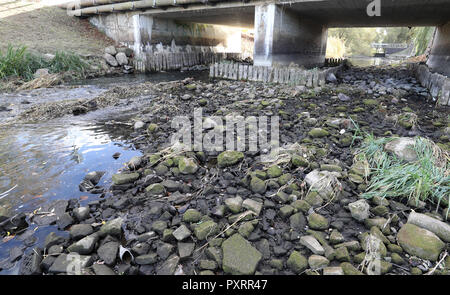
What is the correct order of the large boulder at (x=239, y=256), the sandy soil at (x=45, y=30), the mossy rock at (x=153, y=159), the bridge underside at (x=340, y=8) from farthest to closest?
the sandy soil at (x=45, y=30), the bridge underside at (x=340, y=8), the mossy rock at (x=153, y=159), the large boulder at (x=239, y=256)

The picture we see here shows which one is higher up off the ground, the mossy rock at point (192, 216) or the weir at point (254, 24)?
the weir at point (254, 24)

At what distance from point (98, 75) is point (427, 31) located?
25.5m

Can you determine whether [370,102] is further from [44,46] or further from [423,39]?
[423,39]

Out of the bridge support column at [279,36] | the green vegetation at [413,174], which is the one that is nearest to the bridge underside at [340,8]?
the bridge support column at [279,36]

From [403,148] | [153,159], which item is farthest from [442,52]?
[153,159]

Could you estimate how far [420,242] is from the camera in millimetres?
2223

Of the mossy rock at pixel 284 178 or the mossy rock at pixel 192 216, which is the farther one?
the mossy rock at pixel 284 178

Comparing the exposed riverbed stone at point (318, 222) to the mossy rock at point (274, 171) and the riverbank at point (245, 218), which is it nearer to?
the riverbank at point (245, 218)

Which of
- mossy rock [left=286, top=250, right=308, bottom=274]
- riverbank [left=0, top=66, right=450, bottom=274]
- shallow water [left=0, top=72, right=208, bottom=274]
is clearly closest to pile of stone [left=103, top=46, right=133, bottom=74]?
shallow water [left=0, top=72, right=208, bottom=274]

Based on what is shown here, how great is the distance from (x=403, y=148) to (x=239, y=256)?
9.79 ft

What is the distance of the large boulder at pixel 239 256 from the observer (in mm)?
2049

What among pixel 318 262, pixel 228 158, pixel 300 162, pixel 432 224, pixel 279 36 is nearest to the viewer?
pixel 318 262

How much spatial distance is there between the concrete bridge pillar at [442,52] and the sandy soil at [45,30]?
18.5 m
